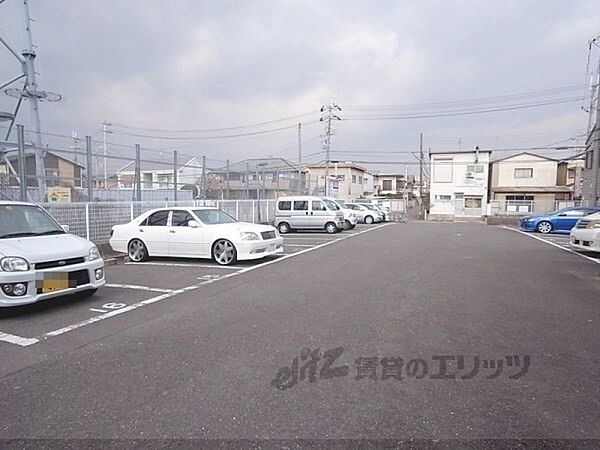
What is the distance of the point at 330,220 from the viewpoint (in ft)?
58.7

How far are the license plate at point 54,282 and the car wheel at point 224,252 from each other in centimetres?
391

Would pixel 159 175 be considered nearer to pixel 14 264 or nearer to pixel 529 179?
pixel 14 264

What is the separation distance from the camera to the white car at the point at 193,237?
9000 millimetres

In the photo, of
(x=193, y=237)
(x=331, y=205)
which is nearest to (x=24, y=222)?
(x=193, y=237)

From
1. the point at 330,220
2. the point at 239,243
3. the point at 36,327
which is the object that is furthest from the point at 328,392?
the point at 330,220

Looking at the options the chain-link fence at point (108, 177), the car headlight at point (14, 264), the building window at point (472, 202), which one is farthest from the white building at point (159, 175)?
the building window at point (472, 202)

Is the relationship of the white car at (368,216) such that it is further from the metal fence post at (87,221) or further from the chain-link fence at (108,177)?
the metal fence post at (87,221)

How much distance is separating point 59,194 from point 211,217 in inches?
191

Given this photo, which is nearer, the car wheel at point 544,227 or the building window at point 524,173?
the car wheel at point 544,227

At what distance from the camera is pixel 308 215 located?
18219 millimetres

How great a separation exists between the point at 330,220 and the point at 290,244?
15.0 feet

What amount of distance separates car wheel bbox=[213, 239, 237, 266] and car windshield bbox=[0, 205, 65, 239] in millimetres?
3374

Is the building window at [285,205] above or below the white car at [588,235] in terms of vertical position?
above

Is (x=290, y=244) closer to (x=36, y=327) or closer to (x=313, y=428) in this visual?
(x=36, y=327)
